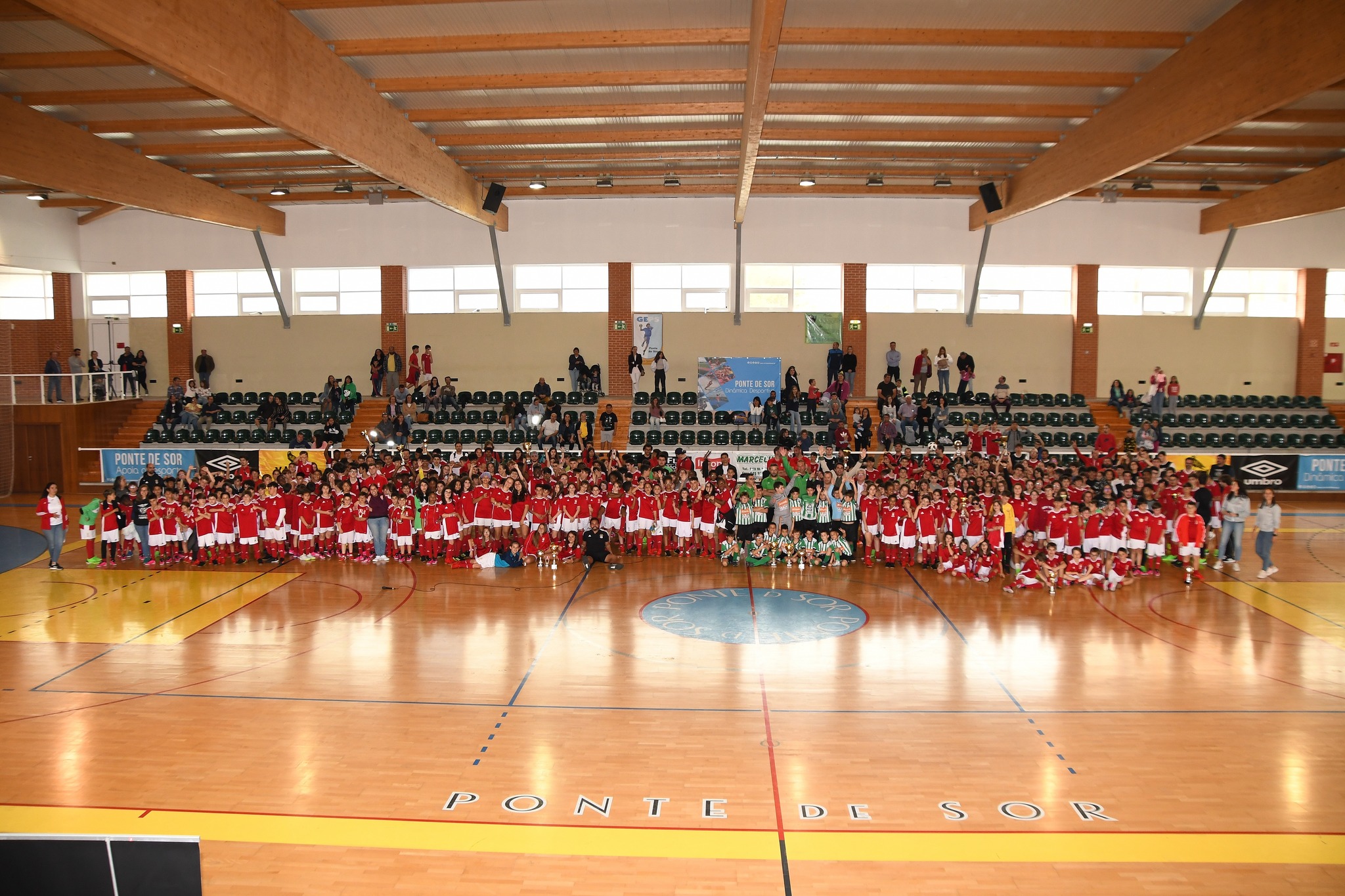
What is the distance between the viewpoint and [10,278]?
29.9 m

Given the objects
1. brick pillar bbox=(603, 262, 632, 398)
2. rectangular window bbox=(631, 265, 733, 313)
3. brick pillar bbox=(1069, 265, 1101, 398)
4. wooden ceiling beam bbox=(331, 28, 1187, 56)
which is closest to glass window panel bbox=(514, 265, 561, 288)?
brick pillar bbox=(603, 262, 632, 398)

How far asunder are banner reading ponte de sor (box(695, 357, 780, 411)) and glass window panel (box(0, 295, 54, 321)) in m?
24.0

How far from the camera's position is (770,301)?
29.3 metres

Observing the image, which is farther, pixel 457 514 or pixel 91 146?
pixel 91 146

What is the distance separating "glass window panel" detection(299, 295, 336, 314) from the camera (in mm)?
30281

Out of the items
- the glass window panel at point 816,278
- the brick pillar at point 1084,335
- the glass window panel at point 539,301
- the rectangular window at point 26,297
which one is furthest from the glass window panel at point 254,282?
the brick pillar at point 1084,335

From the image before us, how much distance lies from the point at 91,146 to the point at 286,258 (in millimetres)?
10272

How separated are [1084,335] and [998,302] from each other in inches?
122

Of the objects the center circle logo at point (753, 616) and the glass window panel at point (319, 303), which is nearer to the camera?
the center circle logo at point (753, 616)

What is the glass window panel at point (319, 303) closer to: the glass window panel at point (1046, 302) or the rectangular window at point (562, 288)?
the rectangular window at point (562, 288)

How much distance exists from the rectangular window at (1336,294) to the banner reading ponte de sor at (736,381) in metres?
19.1

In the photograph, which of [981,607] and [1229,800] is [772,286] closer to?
[981,607]

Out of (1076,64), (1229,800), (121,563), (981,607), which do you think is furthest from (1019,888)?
(121,563)

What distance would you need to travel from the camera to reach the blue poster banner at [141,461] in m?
25.6
